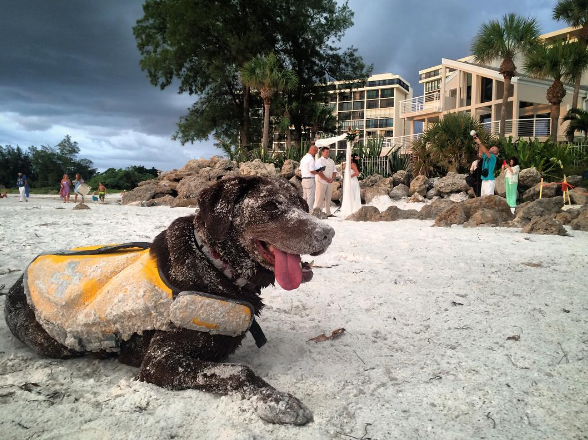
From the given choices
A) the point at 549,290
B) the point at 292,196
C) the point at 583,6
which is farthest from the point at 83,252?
the point at 583,6

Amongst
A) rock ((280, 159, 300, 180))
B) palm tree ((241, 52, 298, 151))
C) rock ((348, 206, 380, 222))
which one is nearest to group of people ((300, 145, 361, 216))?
rock ((348, 206, 380, 222))

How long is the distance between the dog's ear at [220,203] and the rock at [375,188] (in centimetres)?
1273

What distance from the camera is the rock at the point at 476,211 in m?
7.72

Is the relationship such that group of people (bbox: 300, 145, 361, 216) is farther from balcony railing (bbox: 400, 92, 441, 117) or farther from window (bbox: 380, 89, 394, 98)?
window (bbox: 380, 89, 394, 98)

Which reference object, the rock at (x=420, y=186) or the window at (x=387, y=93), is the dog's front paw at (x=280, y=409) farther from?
the window at (x=387, y=93)

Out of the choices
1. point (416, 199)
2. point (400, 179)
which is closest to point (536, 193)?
point (416, 199)

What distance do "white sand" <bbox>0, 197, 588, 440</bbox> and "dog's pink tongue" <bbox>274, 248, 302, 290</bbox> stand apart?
593mm

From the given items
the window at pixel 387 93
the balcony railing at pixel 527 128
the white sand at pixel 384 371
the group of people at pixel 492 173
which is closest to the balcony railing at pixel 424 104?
the balcony railing at pixel 527 128

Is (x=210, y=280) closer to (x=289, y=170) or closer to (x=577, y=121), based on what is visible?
(x=289, y=170)

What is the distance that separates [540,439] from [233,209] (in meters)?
1.75

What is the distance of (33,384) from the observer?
1.94 meters

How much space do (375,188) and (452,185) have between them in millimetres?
2883

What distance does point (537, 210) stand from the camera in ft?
25.8

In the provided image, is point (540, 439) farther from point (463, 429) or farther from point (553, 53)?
point (553, 53)
